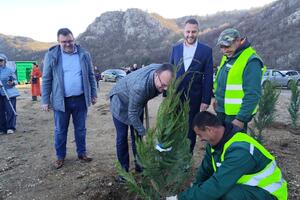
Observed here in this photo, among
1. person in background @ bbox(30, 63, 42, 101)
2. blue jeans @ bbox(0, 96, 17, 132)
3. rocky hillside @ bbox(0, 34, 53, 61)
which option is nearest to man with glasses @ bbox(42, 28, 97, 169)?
blue jeans @ bbox(0, 96, 17, 132)

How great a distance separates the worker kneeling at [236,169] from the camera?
8.74 feet

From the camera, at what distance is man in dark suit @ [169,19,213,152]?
435cm

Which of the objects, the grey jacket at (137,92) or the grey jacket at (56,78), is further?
the grey jacket at (56,78)

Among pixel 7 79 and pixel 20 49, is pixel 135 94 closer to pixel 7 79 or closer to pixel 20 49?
pixel 7 79

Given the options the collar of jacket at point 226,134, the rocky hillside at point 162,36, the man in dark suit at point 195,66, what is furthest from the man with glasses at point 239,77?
the rocky hillside at point 162,36

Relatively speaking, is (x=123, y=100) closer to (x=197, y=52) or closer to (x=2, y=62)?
(x=197, y=52)

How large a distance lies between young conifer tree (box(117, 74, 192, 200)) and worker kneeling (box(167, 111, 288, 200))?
0.69 ft

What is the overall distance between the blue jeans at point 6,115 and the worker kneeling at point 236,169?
20.6ft

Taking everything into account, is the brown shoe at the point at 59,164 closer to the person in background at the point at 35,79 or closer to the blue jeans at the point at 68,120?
the blue jeans at the point at 68,120

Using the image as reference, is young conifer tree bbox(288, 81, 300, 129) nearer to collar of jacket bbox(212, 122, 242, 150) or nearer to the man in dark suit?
the man in dark suit

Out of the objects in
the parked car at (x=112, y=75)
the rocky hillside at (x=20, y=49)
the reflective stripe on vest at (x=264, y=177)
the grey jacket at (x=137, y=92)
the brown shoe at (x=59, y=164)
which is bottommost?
the parked car at (x=112, y=75)

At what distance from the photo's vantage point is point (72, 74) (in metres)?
5.09

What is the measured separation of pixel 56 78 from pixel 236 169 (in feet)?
10.7

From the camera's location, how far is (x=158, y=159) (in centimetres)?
297
